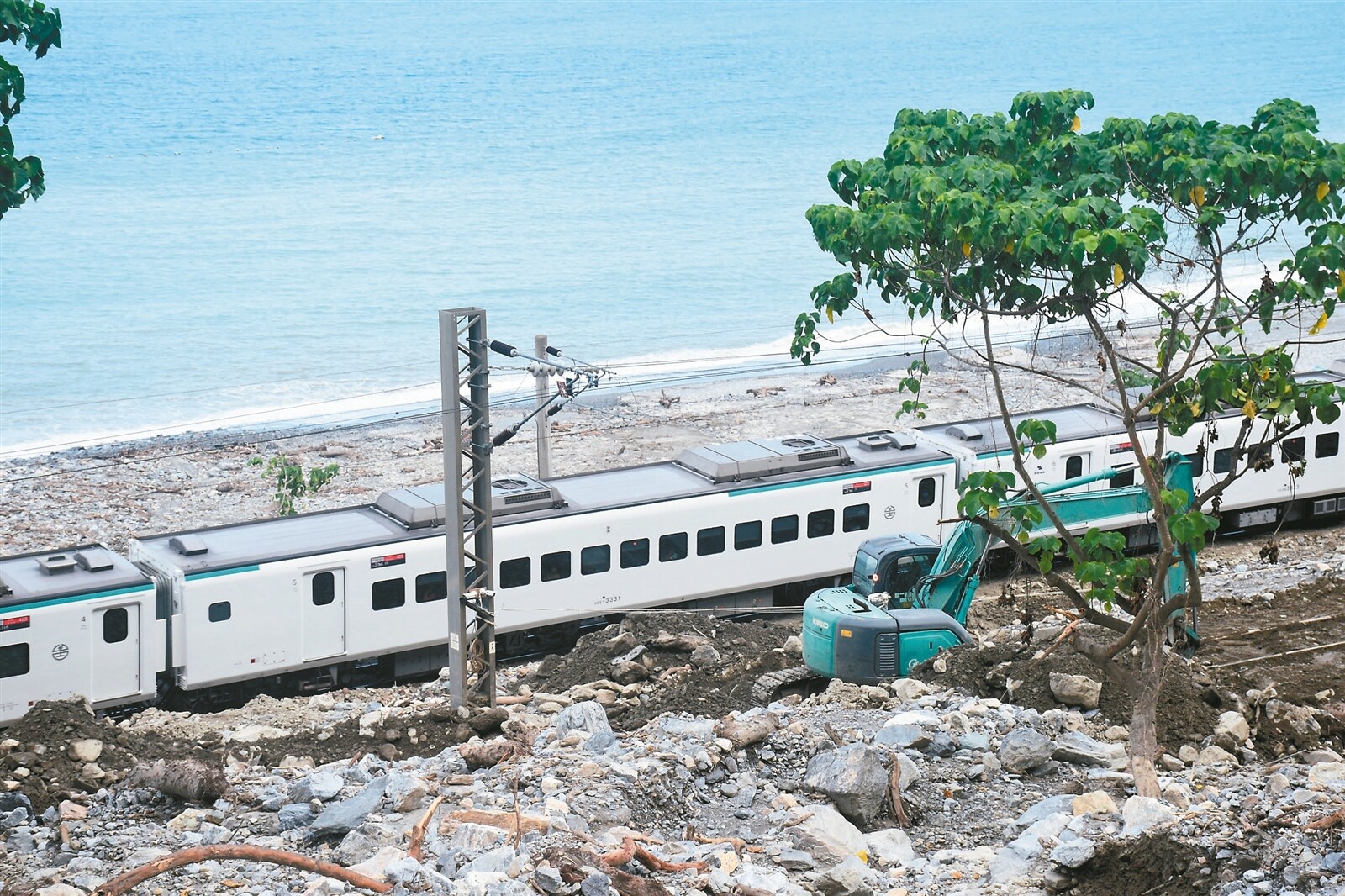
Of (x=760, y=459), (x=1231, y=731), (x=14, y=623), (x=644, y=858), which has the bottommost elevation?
(x=1231, y=731)

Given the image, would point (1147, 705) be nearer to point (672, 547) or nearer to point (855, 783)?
point (855, 783)

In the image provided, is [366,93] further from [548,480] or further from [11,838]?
[11,838]

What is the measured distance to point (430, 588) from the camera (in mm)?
21734

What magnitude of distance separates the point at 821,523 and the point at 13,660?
38.3ft

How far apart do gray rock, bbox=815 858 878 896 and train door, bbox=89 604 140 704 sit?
10.8 meters

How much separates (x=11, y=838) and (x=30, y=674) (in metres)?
5.27

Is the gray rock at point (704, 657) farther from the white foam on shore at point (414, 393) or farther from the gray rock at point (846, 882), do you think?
the white foam on shore at point (414, 393)

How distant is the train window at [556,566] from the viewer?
22.6 metres

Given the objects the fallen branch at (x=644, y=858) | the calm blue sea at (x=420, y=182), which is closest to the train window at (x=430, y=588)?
the fallen branch at (x=644, y=858)

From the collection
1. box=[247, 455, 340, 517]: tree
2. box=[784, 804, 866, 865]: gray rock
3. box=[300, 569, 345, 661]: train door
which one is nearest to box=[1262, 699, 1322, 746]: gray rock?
box=[784, 804, 866, 865]: gray rock

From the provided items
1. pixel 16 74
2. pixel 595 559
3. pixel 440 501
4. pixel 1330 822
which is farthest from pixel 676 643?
pixel 16 74

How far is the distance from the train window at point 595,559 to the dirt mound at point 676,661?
829 millimetres

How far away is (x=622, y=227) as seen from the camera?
91125 millimetres

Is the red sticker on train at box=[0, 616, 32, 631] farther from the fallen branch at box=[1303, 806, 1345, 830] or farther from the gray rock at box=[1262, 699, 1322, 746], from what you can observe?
the fallen branch at box=[1303, 806, 1345, 830]
